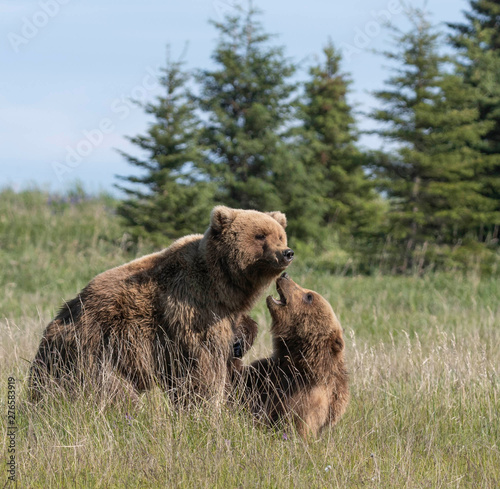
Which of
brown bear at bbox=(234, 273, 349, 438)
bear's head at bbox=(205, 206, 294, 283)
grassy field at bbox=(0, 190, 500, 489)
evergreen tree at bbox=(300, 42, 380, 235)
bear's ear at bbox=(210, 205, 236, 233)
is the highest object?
evergreen tree at bbox=(300, 42, 380, 235)

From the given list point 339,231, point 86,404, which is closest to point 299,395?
point 86,404

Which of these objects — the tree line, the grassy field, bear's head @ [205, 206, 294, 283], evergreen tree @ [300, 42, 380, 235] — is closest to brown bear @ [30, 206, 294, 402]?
bear's head @ [205, 206, 294, 283]

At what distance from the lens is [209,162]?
15562 millimetres

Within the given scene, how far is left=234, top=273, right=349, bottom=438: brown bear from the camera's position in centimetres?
407

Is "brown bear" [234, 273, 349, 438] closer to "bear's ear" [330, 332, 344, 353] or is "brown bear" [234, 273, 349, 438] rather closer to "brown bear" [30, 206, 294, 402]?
"bear's ear" [330, 332, 344, 353]

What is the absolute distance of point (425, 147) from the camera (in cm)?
1384

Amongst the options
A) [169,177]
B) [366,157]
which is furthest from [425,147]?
[169,177]

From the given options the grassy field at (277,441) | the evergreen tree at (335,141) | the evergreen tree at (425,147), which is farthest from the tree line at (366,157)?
the grassy field at (277,441)

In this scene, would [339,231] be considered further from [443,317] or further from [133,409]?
[133,409]

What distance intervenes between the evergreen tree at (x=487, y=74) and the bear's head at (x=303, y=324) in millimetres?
11485

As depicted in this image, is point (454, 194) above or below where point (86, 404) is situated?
above

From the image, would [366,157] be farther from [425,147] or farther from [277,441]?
[277,441]

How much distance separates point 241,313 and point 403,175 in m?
10.7

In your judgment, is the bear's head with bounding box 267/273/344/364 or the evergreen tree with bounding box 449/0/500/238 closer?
the bear's head with bounding box 267/273/344/364
